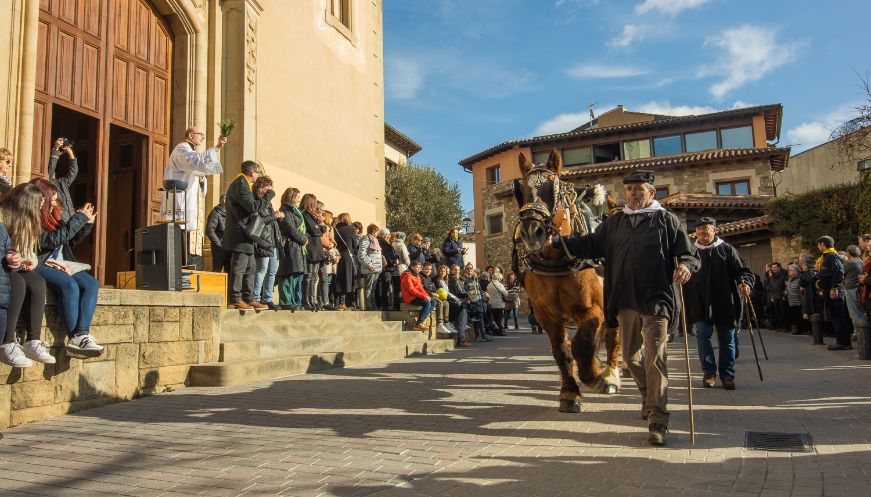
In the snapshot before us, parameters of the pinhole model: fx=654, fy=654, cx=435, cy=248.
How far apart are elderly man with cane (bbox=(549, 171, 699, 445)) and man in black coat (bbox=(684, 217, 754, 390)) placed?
2.87 meters

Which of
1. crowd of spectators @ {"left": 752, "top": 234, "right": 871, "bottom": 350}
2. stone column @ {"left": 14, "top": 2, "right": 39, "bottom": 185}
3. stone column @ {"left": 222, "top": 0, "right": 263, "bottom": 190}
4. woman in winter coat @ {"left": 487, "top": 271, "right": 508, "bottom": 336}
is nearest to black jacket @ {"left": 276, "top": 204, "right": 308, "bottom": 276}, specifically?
stone column @ {"left": 222, "top": 0, "right": 263, "bottom": 190}

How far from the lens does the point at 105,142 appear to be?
10.4 meters

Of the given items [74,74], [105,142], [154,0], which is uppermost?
[154,0]

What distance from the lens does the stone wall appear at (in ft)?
17.6

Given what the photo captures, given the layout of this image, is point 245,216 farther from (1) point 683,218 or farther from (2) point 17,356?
(1) point 683,218

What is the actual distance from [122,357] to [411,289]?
750 centimetres

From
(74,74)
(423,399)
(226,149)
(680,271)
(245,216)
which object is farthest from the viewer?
(226,149)

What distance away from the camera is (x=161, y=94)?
12.0 meters

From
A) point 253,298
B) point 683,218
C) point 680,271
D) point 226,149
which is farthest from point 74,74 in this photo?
point 683,218

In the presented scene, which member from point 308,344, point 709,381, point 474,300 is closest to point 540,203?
point 709,381

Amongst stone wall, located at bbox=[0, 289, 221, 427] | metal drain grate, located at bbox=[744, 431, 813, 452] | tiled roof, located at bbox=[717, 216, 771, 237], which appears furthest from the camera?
tiled roof, located at bbox=[717, 216, 771, 237]

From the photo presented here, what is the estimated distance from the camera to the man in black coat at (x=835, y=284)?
1180 centimetres

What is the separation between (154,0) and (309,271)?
5745mm

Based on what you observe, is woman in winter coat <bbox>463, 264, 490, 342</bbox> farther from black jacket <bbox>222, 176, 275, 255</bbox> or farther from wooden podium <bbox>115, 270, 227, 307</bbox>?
black jacket <bbox>222, 176, 275, 255</bbox>
